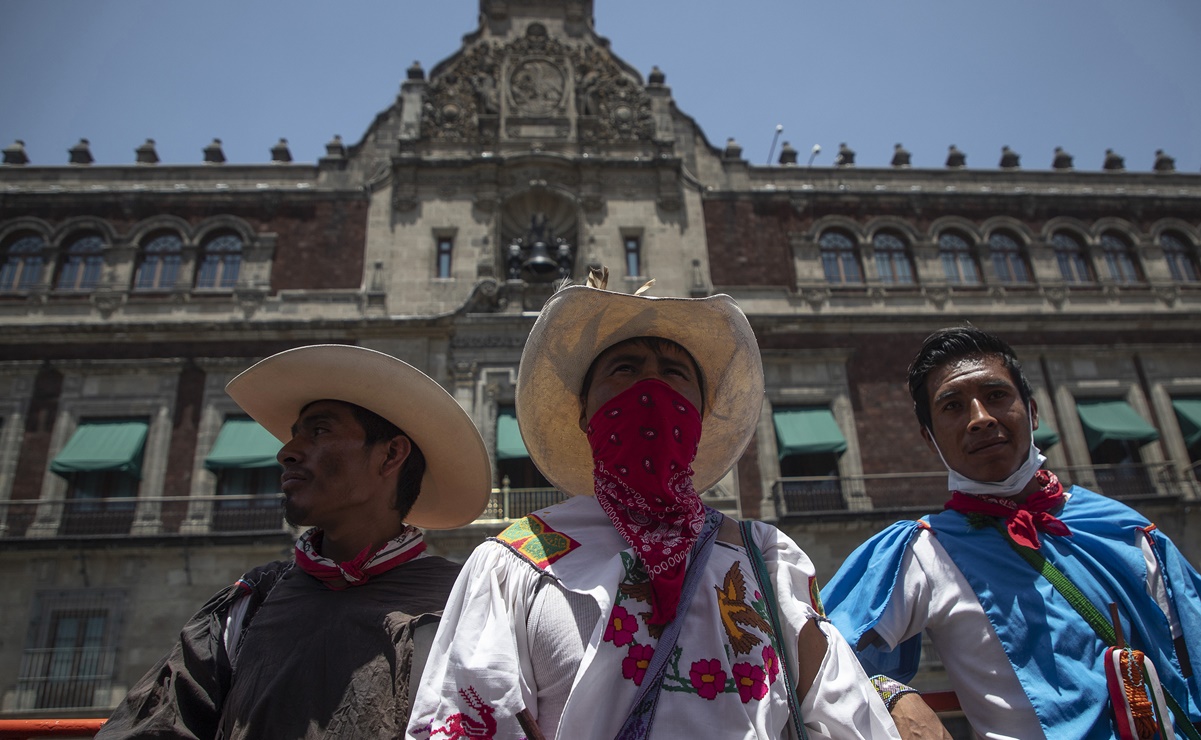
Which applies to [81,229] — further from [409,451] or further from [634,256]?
[409,451]

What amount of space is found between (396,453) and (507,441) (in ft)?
36.4

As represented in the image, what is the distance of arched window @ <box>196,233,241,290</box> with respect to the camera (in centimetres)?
1622

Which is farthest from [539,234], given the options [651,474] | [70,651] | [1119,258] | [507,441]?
[651,474]

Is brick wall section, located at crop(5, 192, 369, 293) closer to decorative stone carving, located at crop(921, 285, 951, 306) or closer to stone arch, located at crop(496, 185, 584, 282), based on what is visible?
stone arch, located at crop(496, 185, 584, 282)

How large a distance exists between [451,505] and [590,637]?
1525 millimetres

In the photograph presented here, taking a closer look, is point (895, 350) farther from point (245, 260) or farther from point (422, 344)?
point (245, 260)

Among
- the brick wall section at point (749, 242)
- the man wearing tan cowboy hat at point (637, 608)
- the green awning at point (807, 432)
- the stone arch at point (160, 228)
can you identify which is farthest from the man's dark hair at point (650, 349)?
the stone arch at point (160, 228)

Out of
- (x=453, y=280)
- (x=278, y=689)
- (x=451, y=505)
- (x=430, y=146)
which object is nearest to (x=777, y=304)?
(x=453, y=280)

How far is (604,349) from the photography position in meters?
2.42

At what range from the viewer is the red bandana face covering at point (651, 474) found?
191cm

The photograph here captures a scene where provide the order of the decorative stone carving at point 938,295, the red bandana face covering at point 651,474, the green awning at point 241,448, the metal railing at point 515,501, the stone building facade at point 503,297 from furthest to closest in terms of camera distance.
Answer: the decorative stone carving at point 938,295, the green awning at point 241,448, the stone building facade at point 503,297, the metal railing at point 515,501, the red bandana face covering at point 651,474

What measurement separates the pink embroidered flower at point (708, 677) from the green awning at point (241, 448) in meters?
13.5

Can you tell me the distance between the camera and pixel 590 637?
1.76 metres

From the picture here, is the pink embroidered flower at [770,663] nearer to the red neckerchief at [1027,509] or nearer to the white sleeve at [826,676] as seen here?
the white sleeve at [826,676]
